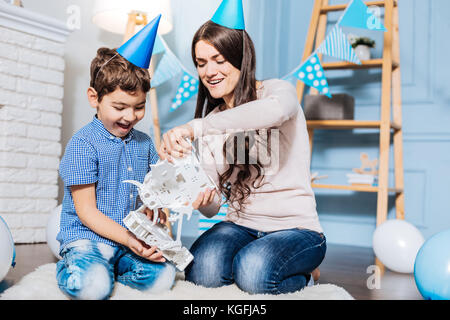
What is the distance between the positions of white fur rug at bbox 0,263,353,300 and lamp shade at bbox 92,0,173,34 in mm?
1480

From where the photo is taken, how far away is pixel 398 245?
5.39 feet

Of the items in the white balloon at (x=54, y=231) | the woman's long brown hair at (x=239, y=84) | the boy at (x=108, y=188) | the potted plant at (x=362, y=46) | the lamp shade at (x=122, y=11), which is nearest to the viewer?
the boy at (x=108, y=188)

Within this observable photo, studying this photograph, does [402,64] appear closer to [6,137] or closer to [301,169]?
[301,169]

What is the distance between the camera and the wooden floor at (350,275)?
4.09 ft

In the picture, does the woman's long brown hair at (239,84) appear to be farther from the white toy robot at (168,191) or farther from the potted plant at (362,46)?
the potted plant at (362,46)

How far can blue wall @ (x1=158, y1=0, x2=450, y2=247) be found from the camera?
2.37 metres

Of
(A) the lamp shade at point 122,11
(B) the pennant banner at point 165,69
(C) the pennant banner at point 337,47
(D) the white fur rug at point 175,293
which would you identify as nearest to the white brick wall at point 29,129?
(A) the lamp shade at point 122,11

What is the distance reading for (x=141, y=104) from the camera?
1.16m

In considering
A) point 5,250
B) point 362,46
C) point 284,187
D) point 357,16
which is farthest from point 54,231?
point 362,46

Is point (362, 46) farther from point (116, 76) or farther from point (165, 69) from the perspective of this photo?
point (116, 76)

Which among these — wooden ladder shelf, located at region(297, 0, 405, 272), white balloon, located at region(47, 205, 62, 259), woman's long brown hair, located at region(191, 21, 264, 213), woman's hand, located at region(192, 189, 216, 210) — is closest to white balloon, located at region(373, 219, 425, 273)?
wooden ladder shelf, located at region(297, 0, 405, 272)

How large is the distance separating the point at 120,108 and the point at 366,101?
1783 mm

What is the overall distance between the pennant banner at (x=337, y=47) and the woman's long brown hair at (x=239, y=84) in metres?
1.01
